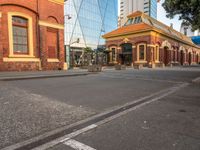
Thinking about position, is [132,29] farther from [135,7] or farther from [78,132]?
[135,7]

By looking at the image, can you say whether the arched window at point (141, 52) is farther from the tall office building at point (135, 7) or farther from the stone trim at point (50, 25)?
the tall office building at point (135, 7)

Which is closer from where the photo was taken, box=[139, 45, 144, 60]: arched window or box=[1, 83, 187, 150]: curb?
box=[1, 83, 187, 150]: curb

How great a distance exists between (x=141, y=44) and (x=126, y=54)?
167 inches

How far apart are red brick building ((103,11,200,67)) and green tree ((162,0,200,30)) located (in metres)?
20.6

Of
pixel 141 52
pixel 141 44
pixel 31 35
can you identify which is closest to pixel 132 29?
pixel 141 44

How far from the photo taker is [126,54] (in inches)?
1462

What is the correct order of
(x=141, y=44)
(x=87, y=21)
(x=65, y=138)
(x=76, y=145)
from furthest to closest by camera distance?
(x=87, y=21), (x=141, y=44), (x=65, y=138), (x=76, y=145)

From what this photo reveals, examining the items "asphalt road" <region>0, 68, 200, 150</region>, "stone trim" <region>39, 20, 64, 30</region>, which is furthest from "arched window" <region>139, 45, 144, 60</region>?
"asphalt road" <region>0, 68, 200, 150</region>

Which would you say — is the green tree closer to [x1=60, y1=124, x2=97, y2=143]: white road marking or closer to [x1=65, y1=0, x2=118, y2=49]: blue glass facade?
[x1=60, y1=124, x2=97, y2=143]: white road marking

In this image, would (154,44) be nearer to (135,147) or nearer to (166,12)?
(166,12)

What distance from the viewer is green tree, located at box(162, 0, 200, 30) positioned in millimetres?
9945

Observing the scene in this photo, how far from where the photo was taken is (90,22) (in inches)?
2483

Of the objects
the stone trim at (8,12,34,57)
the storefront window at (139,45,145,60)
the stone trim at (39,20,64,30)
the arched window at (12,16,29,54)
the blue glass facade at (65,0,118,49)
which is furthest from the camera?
the blue glass facade at (65,0,118,49)

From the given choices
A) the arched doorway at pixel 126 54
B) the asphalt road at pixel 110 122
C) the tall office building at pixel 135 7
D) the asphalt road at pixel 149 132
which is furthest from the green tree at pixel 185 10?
the tall office building at pixel 135 7
